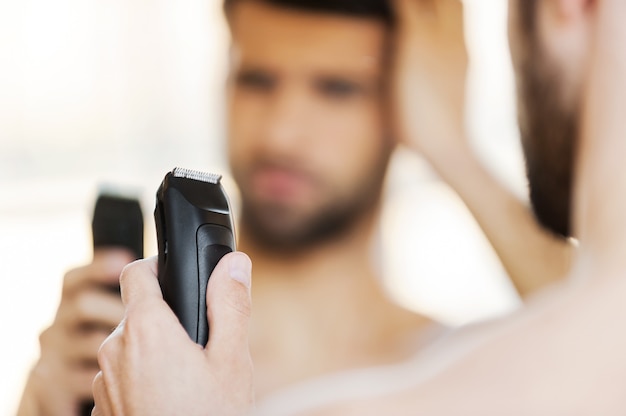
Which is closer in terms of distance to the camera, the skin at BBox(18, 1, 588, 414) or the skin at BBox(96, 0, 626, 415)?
the skin at BBox(96, 0, 626, 415)

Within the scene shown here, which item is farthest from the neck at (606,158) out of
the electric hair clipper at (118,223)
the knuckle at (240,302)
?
the electric hair clipper at (118,223)

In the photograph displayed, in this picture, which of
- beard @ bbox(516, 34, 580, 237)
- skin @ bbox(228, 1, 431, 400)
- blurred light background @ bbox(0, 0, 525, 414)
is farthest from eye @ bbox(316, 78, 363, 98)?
beard @ bbox(516, 34, 580, 237)

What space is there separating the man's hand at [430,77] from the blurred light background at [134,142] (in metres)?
0.02

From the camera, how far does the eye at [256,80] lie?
93 cm

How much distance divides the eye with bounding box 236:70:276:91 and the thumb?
2.06 feet

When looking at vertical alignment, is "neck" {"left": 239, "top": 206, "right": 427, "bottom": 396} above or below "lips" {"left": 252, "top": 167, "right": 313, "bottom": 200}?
below

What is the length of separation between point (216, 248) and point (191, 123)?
66cm

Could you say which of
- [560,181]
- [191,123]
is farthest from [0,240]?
[560,181]

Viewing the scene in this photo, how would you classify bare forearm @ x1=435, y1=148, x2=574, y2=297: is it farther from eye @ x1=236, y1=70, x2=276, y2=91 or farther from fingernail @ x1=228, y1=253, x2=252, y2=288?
fingernail @ x1=228, y1=253, x2=252, y2=288

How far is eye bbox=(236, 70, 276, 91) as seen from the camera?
934 millimetres

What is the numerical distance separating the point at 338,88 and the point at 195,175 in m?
0.56

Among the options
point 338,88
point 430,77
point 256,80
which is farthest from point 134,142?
point 430,77

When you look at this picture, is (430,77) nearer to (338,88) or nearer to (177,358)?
(338,88)

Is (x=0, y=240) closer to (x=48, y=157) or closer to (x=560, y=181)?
(x=48, y=157)
